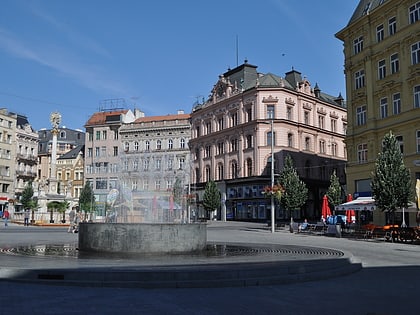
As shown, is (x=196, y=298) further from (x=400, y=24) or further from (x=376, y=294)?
→ (x=400, y=24)

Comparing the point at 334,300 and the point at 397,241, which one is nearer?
the point at 334,300

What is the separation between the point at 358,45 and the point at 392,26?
4360 mm

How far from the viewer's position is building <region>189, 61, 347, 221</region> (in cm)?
5947

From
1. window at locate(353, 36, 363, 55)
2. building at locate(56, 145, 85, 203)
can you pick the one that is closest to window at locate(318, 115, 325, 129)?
window at locate(353, 36, 363, 55)

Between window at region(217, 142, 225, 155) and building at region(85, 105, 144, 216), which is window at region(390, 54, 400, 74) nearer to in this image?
window at region(217, 142, 225, 155)

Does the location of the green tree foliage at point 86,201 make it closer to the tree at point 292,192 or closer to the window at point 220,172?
the window at point 220,172

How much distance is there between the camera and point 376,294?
29.6ft

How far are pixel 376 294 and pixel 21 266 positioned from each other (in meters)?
7.76

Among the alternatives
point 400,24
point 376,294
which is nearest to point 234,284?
point 376,294

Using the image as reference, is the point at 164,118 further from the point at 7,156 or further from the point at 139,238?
the point at 139,238

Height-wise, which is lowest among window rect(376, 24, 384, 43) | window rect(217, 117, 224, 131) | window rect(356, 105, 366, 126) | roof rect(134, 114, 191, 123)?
window rect(356, 105, 366, 126)

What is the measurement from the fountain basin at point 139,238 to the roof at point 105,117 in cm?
6786

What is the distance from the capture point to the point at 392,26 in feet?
117

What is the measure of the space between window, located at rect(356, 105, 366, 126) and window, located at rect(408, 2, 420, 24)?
7917 millimetres
